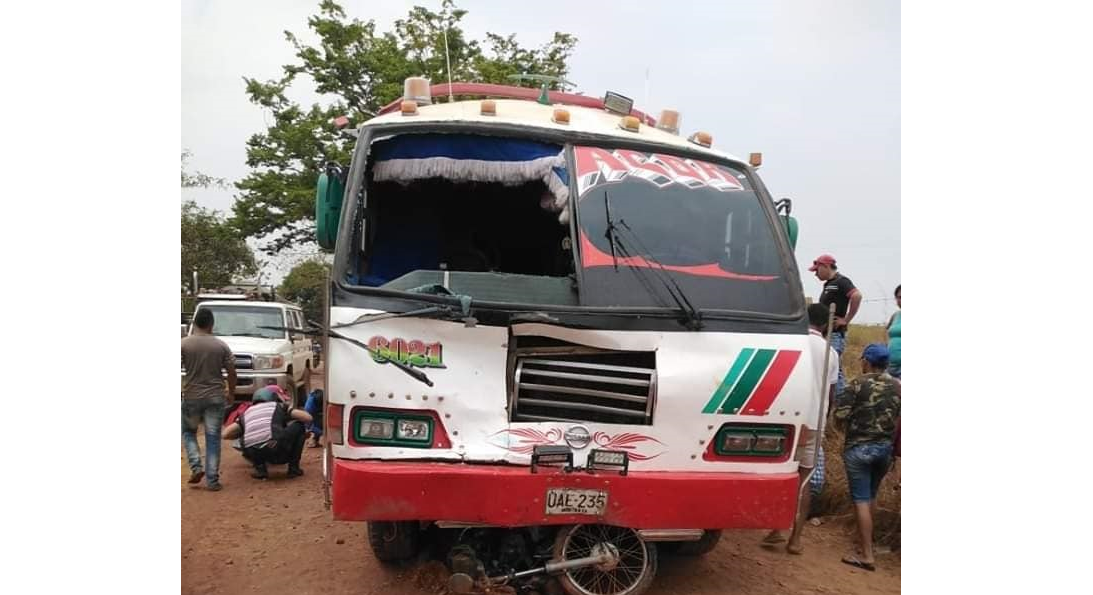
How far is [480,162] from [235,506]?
383 cm

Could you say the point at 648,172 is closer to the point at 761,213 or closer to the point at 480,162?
the point at 761,213

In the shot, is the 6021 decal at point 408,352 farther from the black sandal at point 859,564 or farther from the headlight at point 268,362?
the headlight at point 268,362

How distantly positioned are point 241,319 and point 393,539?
285 inches

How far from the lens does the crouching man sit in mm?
6602

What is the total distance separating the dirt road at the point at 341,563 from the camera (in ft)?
13.7

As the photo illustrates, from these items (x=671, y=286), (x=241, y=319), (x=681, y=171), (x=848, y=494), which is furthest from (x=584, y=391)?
(x=241, y=319)

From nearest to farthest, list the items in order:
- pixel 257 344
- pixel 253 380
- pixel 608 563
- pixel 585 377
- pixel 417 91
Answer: pixel 585 377
pixel 608 563
pixel 417 91
pixel 253 380
pixel 257 344

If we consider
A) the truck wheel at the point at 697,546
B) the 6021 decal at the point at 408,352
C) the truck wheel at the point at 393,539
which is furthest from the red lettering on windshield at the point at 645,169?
the truck wheel at the point at 393,539

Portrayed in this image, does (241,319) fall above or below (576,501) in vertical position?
above

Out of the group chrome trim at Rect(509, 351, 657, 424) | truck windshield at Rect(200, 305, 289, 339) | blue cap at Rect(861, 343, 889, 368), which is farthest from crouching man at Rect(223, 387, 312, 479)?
blue cap at Rect(861, 343, 889, 368)

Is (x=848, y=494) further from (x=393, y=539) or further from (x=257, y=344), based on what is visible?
(x=257, y=344)

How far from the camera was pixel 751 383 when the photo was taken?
3.44 metres

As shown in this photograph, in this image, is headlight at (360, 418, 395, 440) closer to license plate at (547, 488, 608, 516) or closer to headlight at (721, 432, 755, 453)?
license plate at (547, 488, 608, 516)

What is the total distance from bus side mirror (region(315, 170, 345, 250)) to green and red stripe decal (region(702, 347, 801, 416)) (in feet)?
7.61
